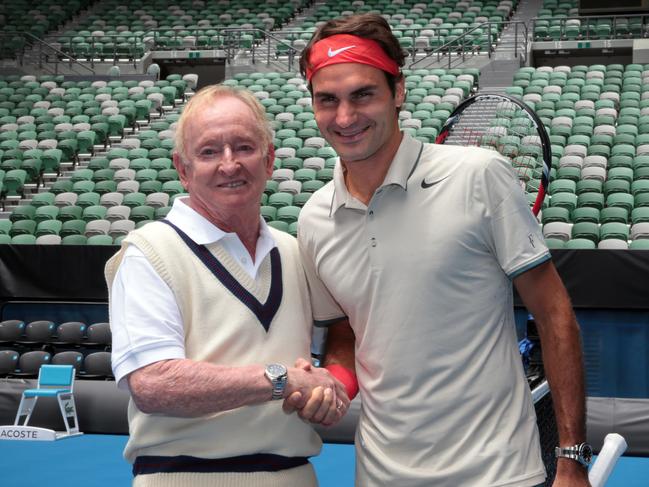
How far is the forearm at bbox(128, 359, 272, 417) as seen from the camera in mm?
1733

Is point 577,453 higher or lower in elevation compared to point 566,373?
lower

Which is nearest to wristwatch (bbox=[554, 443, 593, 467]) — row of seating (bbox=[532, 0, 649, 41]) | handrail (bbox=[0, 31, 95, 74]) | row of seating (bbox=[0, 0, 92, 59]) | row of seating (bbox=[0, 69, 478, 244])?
row of seating (bbox=[0, 69, 478, 244])

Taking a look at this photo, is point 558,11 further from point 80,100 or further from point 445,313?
point 445,313

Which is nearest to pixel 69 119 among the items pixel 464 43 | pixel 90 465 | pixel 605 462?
pixel 464 43

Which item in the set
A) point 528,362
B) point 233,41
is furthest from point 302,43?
point 528,362

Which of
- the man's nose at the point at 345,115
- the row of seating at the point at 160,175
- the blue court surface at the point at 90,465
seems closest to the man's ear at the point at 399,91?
the man's nose at the point at 345,115

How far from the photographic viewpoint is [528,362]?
3.15 metres

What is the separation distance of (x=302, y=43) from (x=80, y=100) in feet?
A: 15.9

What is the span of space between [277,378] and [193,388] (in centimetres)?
16

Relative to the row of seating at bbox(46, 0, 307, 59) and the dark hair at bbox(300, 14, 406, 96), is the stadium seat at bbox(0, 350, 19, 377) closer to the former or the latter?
the dark hair at bbox(300, 14, 406, 96)

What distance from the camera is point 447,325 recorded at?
1.91m

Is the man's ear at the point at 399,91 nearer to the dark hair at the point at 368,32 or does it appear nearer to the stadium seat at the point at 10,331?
the dark hair at the point at 368,32

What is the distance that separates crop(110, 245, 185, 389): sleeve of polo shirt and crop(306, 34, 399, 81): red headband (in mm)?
576

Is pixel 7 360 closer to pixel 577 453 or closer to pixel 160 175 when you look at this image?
pixel 160 175
